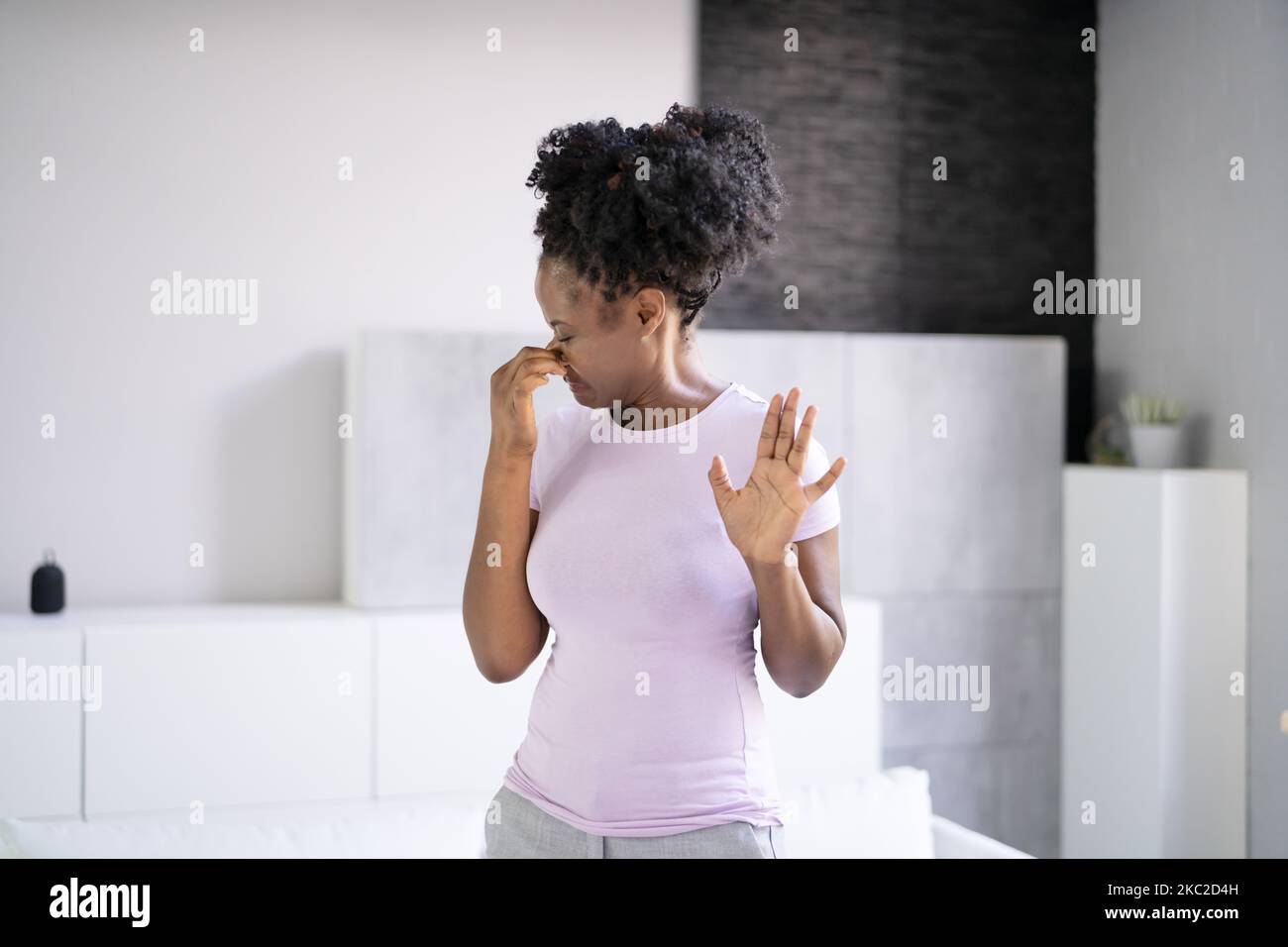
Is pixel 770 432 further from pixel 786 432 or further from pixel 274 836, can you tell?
pixel 274 836

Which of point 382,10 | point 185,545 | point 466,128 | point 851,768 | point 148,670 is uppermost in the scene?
point 382,10

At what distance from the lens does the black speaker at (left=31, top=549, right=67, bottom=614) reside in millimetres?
3285

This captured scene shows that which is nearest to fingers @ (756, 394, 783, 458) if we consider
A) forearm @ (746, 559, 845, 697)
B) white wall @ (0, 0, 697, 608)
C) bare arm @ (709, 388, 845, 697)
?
bare arm @ (709, 388, 845, 697)

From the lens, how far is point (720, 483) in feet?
4.11

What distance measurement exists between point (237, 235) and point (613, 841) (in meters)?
2.70

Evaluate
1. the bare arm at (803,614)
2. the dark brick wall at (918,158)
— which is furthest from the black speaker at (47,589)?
the bare arm at (803,614)

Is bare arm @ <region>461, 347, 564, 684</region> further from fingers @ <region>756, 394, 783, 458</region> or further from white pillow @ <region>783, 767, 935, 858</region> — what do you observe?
white pillow @ <region>783, 767, 935, 858</region>

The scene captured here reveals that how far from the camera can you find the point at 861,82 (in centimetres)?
408

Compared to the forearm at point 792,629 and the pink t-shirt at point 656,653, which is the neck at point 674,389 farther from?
the forearm at point 792,629

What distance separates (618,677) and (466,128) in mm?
2752

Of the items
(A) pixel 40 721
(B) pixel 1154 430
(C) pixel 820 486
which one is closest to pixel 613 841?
(C) pixel 820 486
